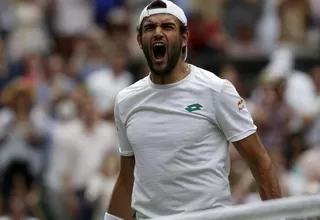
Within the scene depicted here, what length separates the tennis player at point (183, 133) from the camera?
6410mm

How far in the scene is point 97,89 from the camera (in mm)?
14633

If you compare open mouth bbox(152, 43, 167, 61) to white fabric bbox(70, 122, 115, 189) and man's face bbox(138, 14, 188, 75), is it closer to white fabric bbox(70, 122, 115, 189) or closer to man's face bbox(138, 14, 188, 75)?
man's face bbox(138, 14, 188, 75)

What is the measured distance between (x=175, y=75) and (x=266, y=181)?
770 millimetres

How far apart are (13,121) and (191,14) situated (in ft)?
14.8

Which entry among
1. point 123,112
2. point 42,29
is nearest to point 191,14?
point 42,29

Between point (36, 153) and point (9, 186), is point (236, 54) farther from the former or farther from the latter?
point (9, 186)

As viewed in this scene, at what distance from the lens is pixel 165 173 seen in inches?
254

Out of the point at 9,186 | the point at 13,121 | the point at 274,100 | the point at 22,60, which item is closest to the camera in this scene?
the point at 9,186

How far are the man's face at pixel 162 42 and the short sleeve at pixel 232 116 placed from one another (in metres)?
0.33

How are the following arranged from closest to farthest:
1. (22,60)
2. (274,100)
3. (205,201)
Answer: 1. (205,201)
2. (274,100)
3. (22,60)

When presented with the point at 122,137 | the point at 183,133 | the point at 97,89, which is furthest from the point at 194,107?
the point at 97,89

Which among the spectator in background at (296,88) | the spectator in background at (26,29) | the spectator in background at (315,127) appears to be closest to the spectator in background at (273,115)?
the spectator in background at (296,88)

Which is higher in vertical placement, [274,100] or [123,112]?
[123,112]

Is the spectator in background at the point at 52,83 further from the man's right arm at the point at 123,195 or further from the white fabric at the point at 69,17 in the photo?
the man's right arm at the point at 123,195
